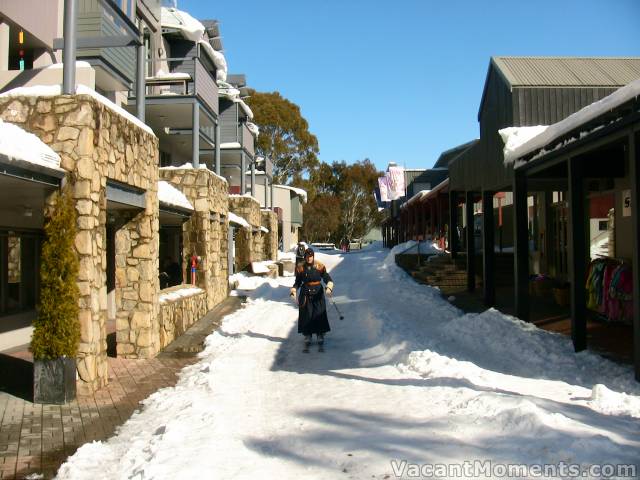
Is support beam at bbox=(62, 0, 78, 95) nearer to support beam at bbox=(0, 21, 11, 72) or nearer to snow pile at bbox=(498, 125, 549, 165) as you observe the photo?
support beam at bbox=(0, 21, 11, 72)

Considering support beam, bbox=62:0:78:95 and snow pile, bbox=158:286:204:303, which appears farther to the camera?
snow pile, bbox=158:286:204:303

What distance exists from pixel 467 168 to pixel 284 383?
1026cm

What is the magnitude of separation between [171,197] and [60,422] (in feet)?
20.5

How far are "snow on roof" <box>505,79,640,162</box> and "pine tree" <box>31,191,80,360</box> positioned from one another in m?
6.40

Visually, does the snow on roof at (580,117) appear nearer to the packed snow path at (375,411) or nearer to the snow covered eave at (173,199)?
the packed snow path at (375,411)

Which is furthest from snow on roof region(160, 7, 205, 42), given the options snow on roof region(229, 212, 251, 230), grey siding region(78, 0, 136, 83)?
snow on roof region(229, 212, 251, 230)

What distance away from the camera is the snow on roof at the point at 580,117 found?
6.06 m

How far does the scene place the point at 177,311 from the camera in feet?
34.7

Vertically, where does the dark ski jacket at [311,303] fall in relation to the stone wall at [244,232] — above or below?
below

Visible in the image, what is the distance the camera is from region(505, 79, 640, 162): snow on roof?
238 inches

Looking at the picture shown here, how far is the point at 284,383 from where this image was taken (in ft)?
21.9

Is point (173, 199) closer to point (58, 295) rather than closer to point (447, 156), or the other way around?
point (58, 295)

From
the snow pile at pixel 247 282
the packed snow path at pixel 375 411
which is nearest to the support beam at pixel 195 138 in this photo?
the snow pile at pixel 247 282

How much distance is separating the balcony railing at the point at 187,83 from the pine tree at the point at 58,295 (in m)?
9.46
